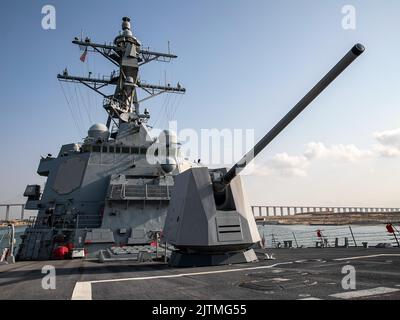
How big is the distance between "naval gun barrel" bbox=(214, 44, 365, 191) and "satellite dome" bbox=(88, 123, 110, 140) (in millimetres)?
10508

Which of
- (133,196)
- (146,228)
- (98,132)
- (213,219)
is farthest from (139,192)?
(213,219)

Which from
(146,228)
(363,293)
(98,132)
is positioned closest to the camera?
(363,293)

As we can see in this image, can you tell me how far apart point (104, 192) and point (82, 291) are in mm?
10356

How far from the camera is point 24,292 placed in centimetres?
446

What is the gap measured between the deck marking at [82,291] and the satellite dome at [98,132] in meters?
11.9

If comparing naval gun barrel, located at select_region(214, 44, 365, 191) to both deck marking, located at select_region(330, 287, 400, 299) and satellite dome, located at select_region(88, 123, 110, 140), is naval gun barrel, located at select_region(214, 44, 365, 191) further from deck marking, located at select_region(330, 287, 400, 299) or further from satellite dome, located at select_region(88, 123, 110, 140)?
satellite dome, located at select_region(88, 123, 110, 140)

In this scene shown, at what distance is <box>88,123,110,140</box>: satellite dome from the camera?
1628 cm

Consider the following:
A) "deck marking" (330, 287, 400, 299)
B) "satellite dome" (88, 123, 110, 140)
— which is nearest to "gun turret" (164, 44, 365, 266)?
"deck marking" (330, 287, 400, 299)

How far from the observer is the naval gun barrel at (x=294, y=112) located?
482 cm

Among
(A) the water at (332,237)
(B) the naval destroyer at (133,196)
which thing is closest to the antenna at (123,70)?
(B) the naval destroyer at (133,196)

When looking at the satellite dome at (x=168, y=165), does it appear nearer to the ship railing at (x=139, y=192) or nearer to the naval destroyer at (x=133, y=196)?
the naval destroyer at (x=133, y=196)

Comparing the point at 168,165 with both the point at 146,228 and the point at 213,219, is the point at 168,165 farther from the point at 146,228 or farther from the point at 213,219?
the point at 213,219

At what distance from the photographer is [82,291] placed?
14.3ft
